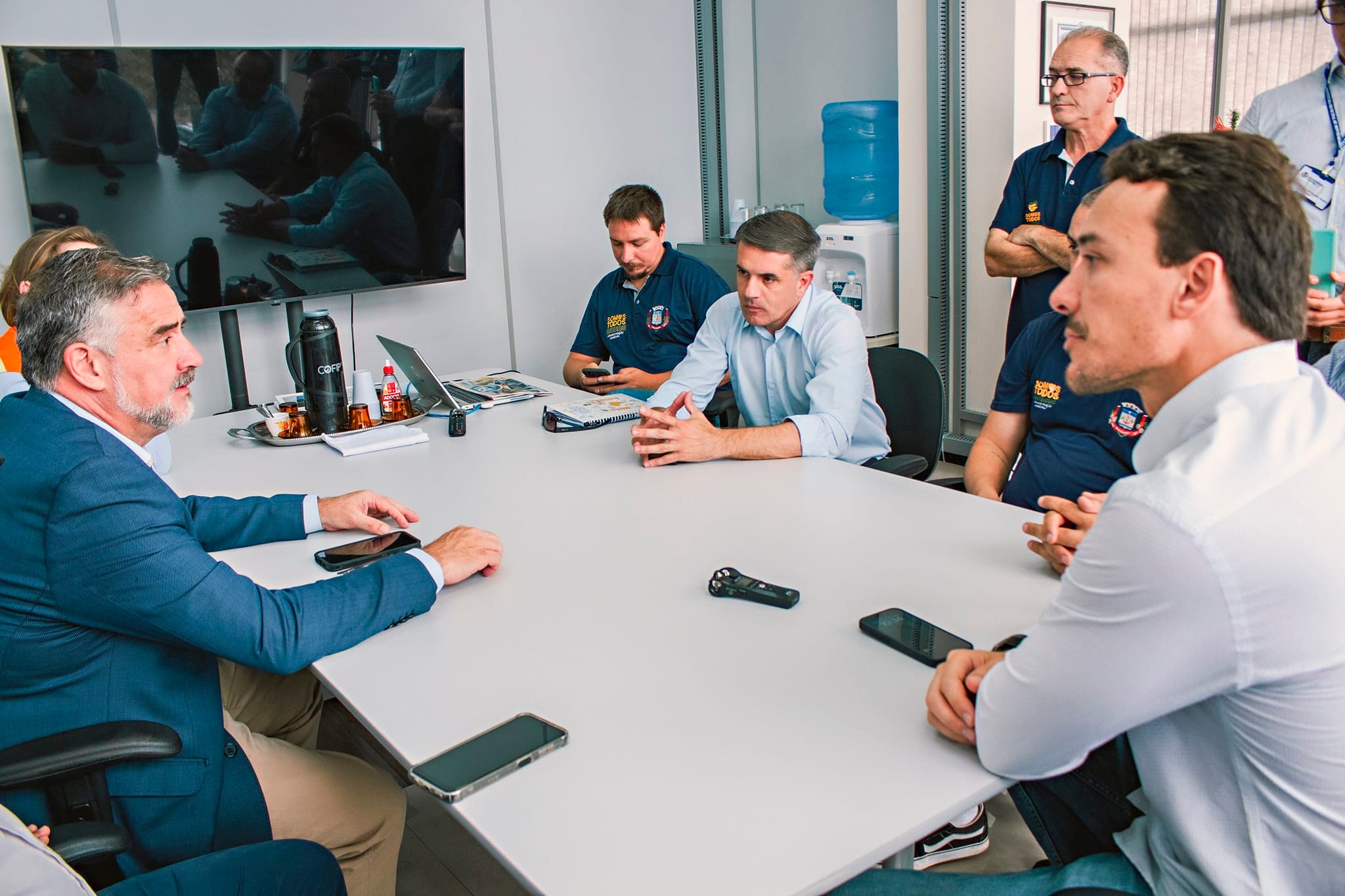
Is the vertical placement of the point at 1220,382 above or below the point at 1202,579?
above

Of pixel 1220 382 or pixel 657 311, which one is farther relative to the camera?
pixel 657 311

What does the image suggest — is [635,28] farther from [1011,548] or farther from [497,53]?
[1011,548]

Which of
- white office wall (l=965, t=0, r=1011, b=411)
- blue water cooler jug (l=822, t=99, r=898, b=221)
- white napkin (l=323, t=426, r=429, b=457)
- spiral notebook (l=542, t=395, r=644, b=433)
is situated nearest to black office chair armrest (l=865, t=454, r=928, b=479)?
spiral notebook (l=542, t=395, r=644, b=433)

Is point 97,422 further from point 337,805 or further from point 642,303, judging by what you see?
point 642,303

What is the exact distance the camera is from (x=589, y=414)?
288cm

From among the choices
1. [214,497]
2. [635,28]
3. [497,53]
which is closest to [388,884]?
[214,497]

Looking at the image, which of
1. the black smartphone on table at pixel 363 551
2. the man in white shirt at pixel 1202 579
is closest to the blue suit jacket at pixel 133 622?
the black smartphone on table at pixel 363 551

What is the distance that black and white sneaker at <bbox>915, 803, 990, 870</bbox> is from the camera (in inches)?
81.2

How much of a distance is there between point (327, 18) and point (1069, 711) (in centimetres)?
434

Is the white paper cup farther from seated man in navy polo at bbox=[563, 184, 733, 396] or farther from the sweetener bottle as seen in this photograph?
seated man in navy polo at bbox=[563, 184, 733, 396]

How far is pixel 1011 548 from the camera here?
174 centimetres

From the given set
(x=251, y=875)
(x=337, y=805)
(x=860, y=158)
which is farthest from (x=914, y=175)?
(x=251, y=875)

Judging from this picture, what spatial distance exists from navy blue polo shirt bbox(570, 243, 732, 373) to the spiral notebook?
82cm

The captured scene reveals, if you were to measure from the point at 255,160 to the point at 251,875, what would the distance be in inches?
131
